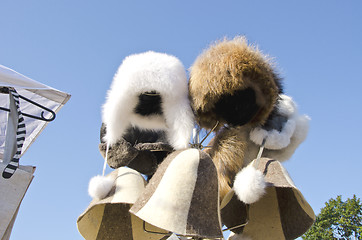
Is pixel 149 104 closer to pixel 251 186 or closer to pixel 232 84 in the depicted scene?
pixel 232 84

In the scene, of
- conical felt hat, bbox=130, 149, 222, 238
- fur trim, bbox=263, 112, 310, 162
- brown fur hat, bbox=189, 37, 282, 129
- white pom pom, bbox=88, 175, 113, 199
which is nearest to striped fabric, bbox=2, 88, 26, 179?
white pom pom, bbox=88, 175, 113, 199

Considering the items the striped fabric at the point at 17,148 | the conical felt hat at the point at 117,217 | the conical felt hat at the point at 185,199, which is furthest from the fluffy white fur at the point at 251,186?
the striped fabric at the point at 17,148

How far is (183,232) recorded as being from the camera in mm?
1307

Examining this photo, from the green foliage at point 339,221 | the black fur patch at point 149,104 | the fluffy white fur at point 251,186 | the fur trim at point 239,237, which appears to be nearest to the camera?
the fluffy white fur at point 251,186

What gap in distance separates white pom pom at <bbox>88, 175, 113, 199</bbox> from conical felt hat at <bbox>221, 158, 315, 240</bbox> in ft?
1.85

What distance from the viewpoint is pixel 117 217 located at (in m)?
2.00

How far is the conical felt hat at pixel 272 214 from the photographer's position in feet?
5.88

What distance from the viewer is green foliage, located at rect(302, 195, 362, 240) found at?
7.00 metres

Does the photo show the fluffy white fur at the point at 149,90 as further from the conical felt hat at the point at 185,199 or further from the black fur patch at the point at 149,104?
the conical felt hat at the point at 185,199

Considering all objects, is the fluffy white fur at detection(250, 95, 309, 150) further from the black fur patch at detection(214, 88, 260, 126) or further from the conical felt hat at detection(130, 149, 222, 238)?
the conical felt hat at detection(130, 149, 222, 238)

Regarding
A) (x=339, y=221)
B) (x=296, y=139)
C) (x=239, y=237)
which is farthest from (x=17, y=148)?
(x=339, y=221)

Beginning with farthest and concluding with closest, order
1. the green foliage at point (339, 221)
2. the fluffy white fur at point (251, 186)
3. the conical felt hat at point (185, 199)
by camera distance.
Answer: the green foliage at point (339, 221) < the fluffy white fur at point (251, 186) < the conical felt hat at point (185, 199)

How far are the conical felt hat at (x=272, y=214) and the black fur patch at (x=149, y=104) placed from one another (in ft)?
Result: 1.76

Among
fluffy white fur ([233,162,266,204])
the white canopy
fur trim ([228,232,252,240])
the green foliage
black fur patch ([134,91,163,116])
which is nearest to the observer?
fluffy white fur ([233,162,266,204])
